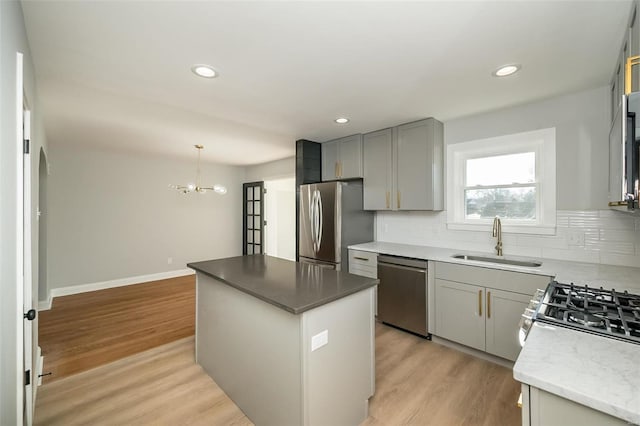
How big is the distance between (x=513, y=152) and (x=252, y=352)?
3.09 meters

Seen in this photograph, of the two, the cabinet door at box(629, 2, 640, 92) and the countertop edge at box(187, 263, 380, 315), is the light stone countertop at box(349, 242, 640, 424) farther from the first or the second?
the cabinet door at box(629, 2, 640, 92)

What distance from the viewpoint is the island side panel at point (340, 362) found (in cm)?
155

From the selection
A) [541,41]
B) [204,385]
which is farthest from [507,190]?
[204,385]

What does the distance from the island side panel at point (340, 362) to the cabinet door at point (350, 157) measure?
2247 millimetres

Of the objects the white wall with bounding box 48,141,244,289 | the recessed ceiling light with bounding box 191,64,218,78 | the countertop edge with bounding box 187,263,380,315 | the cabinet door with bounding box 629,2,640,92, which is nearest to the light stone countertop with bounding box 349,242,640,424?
the countertop edge with bounding box 187,263,380,315

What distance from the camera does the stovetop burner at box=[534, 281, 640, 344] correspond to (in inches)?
42.8

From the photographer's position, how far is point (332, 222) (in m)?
3.59

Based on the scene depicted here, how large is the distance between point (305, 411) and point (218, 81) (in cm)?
237

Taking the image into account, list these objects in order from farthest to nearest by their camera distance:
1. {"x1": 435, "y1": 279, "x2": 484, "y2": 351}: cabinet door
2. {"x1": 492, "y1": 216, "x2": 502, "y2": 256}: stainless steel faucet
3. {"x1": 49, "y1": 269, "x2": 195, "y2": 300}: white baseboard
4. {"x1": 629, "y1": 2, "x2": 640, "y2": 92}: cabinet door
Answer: {"x1": 49, "y1": 269, "x2": 195, "y2": 300}: white baseboard
{"x1": 492, "y1": 216, "x2": 502, "y2": 256}: stainless steel faucet
{"x1": 435, "y1": 279, "x2": 484, "y2": 351}: cabinet door
{"x1": 629, "y1": 2, "x2": 640, "y2": 92}: cabinet door

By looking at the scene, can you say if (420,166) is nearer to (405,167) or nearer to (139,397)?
(405,167)

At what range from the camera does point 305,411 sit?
152cm

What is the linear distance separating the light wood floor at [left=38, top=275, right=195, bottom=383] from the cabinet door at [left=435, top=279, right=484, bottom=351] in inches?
107

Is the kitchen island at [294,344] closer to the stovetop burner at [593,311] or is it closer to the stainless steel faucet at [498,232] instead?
the stovetop burner at [593,311]

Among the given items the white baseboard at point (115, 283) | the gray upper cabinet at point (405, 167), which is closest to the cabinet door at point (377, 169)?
the gray upper cabinet at point (405, 167)
